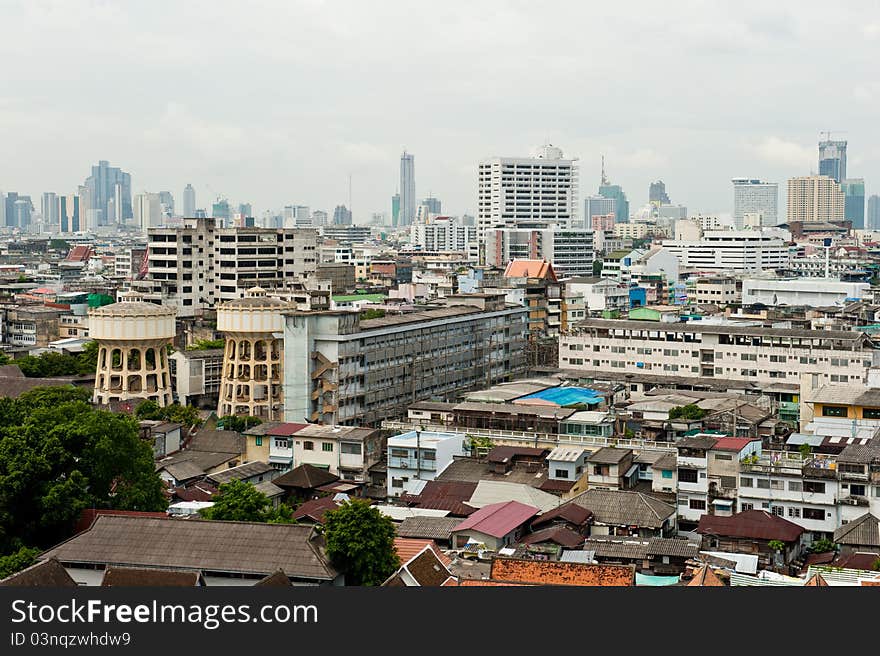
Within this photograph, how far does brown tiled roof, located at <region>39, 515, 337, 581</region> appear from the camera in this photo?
1449cm

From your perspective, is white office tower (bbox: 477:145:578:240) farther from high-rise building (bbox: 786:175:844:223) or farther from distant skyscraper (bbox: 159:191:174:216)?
distant skyscraper (bbox: 159:191:174:216)

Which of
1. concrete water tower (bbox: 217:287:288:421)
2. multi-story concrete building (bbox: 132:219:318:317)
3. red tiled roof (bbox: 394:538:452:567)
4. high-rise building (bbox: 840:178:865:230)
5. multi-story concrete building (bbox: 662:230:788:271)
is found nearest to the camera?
red tiled roof (bbox: 394:538:452:567)

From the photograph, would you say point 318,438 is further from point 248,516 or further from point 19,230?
point 19,230

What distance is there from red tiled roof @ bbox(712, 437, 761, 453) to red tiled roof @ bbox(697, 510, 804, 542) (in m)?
2.18

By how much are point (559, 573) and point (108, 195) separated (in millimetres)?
188532

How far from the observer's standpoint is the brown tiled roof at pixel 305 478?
20.5 meters

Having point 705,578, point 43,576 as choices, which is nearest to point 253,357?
point 43,576

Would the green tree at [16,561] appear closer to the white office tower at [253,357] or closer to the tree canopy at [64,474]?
the tree canopy at [64,474]

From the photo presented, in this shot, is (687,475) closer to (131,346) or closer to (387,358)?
(387,358)

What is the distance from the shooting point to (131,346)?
2859 cm

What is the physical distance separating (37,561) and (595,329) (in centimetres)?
2277

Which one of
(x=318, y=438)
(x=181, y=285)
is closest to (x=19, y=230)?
(x=181, y=285)

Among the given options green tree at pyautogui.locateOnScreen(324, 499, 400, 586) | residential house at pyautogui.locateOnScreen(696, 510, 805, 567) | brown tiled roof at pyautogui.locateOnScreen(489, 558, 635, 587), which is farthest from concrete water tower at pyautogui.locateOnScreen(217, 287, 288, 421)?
brown tiled roof at pyautogui.locateOnScreen(489, 558, 635, 587)

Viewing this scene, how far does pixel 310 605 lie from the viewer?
9.22 metres
